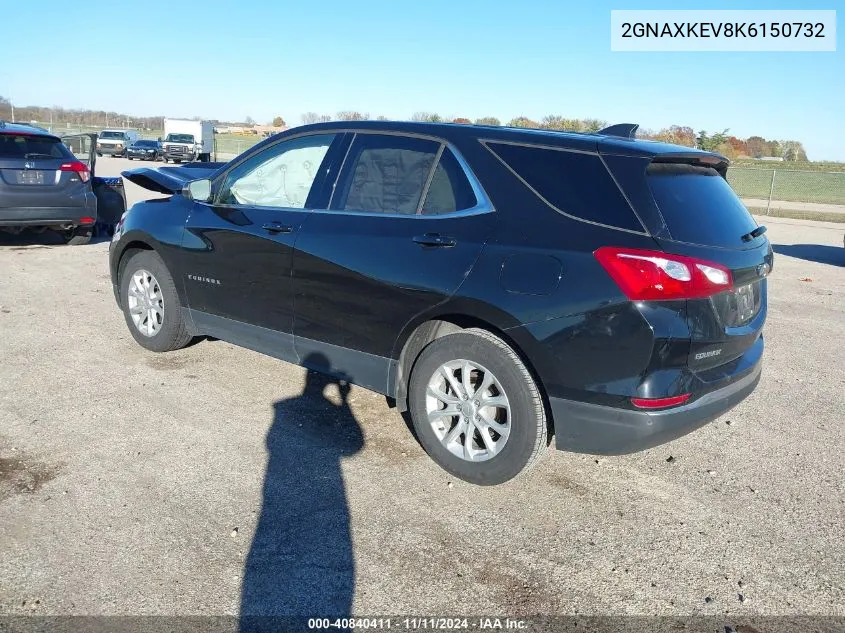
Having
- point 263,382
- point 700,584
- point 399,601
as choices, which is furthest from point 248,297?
point 700,584

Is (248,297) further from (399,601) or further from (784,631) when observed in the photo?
(784,631)

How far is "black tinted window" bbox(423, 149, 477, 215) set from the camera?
3672 millimetres

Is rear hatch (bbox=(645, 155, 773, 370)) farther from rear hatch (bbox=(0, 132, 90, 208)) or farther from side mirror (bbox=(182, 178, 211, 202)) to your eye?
rear hatch (bbox=(0, 132, 90, 208))

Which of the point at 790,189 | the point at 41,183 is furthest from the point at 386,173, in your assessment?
the point at 790,189

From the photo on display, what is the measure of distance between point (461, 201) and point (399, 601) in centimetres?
199

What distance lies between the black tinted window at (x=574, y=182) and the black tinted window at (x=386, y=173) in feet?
1.76

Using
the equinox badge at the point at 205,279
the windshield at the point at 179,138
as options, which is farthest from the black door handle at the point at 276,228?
the windshield at the point at 179,138

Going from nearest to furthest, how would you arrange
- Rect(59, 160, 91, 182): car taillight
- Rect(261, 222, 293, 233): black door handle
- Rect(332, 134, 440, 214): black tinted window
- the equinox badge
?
Rect(332, 134, 440, 214): black tinted window → Rect(261, 222, 293, 233): black door handle → the equinox badge → Rect(59, 160, 91, 182): car taillight

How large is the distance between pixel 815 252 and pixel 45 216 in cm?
1372

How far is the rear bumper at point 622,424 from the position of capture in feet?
10.4

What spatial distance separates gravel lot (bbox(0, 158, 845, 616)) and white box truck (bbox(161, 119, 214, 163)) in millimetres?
36822

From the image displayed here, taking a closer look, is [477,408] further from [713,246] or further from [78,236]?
[78,236]

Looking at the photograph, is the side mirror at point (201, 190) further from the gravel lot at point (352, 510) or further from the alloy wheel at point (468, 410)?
the alloy wheel at point (468, 410)

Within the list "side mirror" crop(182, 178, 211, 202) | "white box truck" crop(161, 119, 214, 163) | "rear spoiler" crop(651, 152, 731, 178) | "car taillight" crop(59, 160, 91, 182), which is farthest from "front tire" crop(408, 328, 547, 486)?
"white box truck" crop(161, 119, 214, 163)
